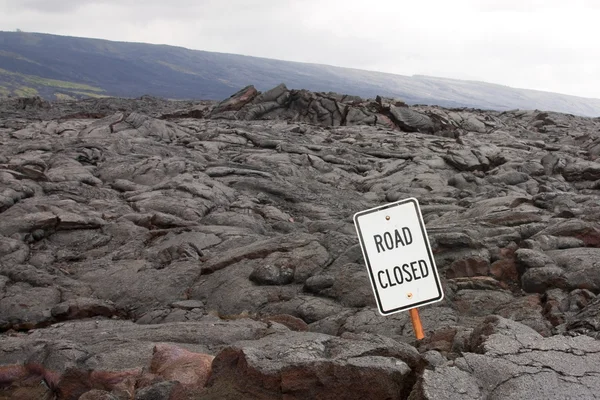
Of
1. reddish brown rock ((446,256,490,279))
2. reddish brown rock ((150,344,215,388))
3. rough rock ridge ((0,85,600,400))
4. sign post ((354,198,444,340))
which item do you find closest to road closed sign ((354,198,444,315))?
sign post ((354,198,444,340))

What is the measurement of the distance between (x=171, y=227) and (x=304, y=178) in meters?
10.8

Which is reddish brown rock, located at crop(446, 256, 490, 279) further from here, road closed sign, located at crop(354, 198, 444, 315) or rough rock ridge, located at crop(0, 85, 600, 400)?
road closed sign, located at crop(354, 198, 444, 315)

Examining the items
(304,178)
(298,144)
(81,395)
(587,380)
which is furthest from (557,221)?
(298,144)

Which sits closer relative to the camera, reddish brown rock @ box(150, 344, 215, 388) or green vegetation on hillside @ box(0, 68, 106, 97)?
reddish brown rock @ box(150, 344, 215, 388)

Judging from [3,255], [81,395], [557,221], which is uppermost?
[557,221]

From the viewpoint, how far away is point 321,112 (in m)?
49.7

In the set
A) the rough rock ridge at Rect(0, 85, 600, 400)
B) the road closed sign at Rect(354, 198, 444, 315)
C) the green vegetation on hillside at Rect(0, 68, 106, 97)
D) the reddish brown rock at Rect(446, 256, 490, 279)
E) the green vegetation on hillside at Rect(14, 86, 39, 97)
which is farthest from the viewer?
the green vegetation on hillside at Rect(0, 68, 106, 97)

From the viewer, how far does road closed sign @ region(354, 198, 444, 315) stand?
6.00 meters

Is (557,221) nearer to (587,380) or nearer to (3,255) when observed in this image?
(587,380)

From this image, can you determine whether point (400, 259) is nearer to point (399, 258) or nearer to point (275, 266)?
point (399, 258)

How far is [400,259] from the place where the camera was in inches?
237

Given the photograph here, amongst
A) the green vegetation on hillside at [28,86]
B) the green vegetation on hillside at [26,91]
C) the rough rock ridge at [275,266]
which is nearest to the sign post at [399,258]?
the rough rock ridge at [275,266]

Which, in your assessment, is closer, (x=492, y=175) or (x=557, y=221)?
(x=557, y=221)

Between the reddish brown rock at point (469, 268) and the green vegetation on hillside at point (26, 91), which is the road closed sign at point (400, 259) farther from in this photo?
the green vegetation on hillside at point (26, 91)
